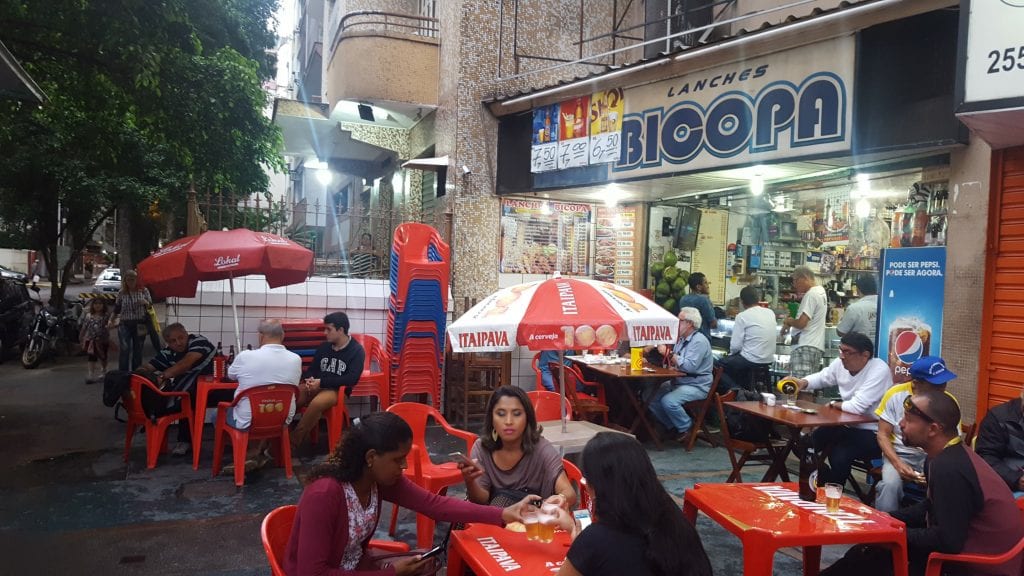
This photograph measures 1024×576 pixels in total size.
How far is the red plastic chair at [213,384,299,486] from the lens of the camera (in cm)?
570

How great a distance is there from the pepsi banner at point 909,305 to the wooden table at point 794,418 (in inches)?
41.4

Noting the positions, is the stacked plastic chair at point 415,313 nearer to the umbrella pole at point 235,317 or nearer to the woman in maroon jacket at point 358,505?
the umbrella pole at point 235,317

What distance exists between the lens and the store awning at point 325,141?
39.5 ft

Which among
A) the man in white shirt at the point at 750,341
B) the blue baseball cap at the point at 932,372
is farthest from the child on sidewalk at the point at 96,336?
the blue baseball cap at the point at 932,372

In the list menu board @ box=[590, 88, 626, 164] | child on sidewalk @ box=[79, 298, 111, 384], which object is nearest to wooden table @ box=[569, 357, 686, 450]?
menu board @ box=[590, 88, 626, 164]

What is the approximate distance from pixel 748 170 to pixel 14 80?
7.12 meters

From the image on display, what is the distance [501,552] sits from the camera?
269 centimetres

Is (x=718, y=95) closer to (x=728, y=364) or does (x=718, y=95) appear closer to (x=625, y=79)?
(x=625, y=79)

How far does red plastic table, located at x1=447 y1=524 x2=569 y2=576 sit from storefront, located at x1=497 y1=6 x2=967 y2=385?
519cm

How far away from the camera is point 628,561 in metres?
2.09

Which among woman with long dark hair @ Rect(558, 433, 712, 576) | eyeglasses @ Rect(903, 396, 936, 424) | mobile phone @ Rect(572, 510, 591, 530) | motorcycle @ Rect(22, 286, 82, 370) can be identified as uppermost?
eyeglasses @ Rect(903, 396, 936, 424)

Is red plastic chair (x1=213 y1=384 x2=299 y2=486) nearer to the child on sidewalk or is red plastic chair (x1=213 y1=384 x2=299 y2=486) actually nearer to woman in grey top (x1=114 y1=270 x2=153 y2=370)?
woman in grey top (x1=114 y1=270 x2=153 y2=370)

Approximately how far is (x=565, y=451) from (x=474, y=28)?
283 inches

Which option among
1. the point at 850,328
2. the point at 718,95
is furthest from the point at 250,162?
the point at 850,328
